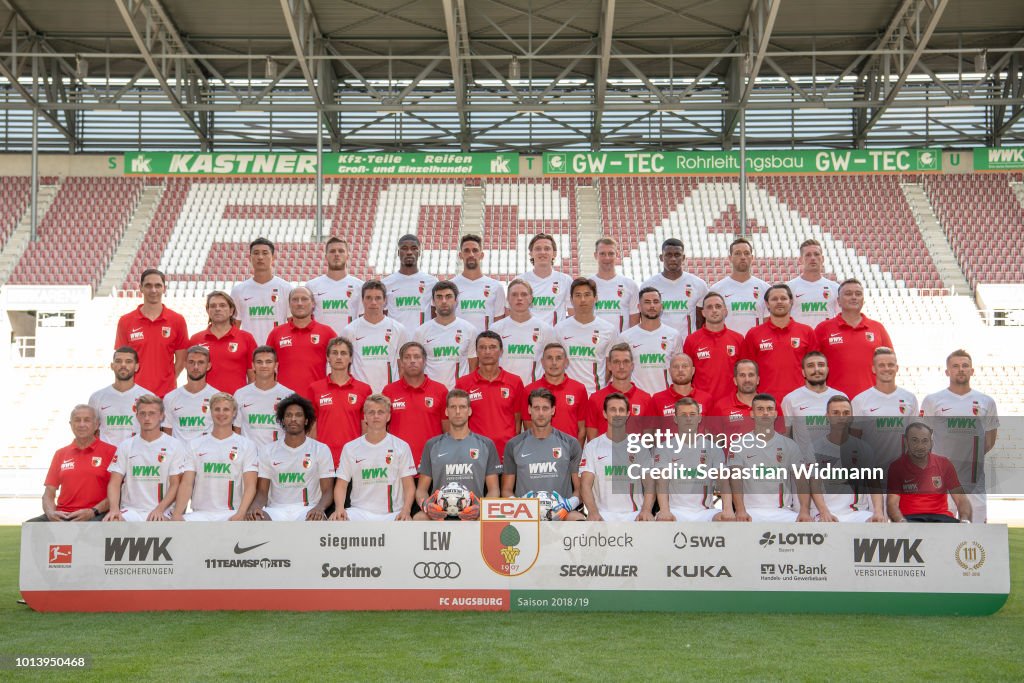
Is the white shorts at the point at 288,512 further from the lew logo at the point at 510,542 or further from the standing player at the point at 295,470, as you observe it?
the lew logo at the point at 510,542

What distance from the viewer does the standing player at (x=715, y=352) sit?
7703 millimetres

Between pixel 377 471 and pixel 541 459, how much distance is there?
1.23 metres

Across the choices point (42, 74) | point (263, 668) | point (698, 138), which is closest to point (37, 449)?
point (42, 74)

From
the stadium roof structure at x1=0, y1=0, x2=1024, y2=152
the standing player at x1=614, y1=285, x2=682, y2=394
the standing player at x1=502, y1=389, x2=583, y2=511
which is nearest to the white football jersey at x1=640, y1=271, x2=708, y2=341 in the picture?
the standing player at x1=614, y1=285, x2=682, y2=394

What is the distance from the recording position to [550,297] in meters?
8.72

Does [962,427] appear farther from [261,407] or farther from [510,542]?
[261,407]

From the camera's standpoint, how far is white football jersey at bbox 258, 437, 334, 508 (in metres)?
7.01

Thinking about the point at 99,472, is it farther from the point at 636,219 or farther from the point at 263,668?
the point at 636,219

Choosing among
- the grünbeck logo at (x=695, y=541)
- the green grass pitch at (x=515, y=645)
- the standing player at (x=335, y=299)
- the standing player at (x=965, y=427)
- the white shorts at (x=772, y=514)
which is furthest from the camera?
the standing player at (x=335, y=299)

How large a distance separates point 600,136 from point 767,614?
23.4m

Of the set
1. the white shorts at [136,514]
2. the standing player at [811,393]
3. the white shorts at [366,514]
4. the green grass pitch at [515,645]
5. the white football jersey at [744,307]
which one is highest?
the white football jersey at [744,307]

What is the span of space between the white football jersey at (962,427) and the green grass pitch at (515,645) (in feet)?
3.54

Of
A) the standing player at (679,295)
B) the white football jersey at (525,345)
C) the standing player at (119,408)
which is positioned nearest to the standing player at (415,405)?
the white football jersey at (525,345)

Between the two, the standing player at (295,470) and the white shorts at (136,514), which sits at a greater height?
the standing player at (295,470)
